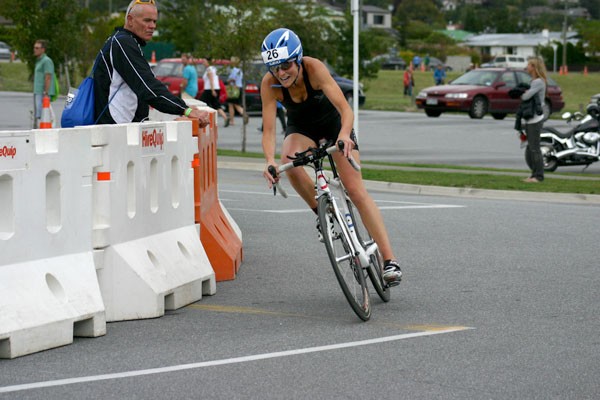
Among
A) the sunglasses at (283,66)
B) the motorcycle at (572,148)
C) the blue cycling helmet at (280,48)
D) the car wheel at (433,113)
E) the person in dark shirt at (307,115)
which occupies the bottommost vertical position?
the car wheel at (433,113)

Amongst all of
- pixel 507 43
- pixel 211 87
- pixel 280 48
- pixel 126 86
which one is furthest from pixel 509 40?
pixel 280 48

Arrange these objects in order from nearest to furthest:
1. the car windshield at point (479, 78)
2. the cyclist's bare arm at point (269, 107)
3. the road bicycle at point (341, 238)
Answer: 1. the road bicycle at point (341, 238)
2. the cyclist's bare arm at point (269, 107)
3. the car windshield at point (479, 78)

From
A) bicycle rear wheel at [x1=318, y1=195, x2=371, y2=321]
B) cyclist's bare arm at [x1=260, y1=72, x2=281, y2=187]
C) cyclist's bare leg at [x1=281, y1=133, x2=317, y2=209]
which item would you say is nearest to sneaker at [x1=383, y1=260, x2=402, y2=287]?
bicycle rear wheel at [x1=318, y1=195, x2=371, y2=321]

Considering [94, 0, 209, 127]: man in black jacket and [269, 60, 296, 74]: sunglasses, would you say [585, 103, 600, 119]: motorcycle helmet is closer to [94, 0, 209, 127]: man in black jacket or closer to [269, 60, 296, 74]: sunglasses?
[94, 0, 209, 127]: man in black jacket

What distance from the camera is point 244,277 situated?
9.95m

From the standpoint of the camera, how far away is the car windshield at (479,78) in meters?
41.9

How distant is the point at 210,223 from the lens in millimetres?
9922

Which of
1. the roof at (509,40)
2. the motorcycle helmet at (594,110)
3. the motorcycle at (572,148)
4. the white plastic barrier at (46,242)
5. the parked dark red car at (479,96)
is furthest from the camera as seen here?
the roof at (509,40)

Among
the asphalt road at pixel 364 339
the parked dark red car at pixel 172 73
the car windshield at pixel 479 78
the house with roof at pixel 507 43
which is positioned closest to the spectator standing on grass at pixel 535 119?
the asphalt road at pixel 364 339

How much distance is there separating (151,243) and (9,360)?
187cm

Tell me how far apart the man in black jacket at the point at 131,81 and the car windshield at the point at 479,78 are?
33289mm

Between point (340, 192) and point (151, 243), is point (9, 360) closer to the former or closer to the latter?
point (151, 243)

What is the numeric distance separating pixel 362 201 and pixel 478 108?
34.0 meters

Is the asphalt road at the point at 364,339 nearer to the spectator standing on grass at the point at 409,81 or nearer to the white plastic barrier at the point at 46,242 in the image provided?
the white plastic barrier at the point at 46,242
